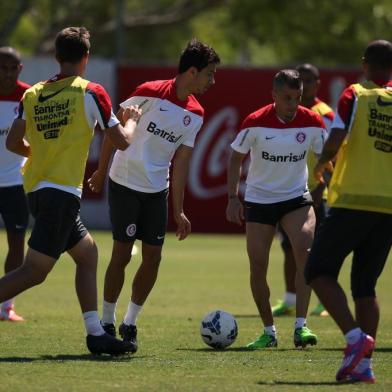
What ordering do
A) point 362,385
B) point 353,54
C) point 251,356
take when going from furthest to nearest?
1. point 353,54
2. point 251,356
3. point 362,385

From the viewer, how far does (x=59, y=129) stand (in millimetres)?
8711

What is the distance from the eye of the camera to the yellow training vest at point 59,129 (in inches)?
343

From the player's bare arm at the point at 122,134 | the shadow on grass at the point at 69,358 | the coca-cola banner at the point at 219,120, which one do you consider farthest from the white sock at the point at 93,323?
the coca-cola banner at the point at 219,120

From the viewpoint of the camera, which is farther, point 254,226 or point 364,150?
point 254,226

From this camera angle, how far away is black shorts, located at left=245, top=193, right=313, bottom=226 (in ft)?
33.6

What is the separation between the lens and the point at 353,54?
4381 centimetres

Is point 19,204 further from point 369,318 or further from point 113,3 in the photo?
point 113,3

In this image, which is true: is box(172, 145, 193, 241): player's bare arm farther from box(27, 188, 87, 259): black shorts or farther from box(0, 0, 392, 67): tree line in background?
box(0, 0, 392, 67): tree line in background

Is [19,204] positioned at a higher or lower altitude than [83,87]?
lower

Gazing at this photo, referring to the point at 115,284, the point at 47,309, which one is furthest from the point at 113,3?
the point at 115,284

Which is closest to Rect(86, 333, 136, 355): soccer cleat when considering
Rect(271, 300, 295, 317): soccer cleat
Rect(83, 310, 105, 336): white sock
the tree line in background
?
Rect(83, 310, 105, 336): white sock

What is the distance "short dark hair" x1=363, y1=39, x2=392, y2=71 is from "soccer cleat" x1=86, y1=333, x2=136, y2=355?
2781mm

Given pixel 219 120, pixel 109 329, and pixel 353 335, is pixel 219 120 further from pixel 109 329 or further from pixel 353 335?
pixel 353 335

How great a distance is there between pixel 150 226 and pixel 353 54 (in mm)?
35064
